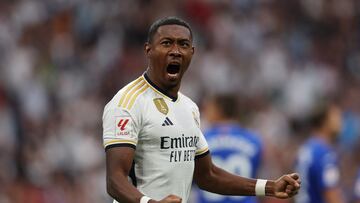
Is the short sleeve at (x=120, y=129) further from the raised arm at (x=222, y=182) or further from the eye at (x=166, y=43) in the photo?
the raised arm at (x=222, y=182)

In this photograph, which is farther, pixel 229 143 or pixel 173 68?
pixel 229 143

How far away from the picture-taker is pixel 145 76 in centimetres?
724

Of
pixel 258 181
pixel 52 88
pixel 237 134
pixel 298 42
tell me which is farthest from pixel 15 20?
pixel 258 181

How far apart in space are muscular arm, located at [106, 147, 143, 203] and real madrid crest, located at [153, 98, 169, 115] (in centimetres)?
A: 38

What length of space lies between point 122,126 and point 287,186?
1.15m

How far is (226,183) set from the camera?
758 cm

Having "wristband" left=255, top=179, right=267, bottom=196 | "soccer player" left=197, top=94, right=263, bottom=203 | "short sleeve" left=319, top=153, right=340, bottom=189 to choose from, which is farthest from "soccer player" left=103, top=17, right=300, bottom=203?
"short sleeve" left=319, top=153, right=340, bottom=189

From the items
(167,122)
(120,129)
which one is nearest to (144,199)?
(120,129)

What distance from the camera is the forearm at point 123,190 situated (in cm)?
664

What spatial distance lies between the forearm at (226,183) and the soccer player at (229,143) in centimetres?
249

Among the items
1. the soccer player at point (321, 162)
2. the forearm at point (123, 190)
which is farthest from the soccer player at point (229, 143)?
the forearm at point (123, 190)

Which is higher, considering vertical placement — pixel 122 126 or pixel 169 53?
pixel 169 53

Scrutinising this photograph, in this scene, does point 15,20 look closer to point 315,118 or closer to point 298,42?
point 298,42

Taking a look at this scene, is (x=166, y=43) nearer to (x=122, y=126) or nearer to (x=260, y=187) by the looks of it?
(x=122, y=126)
